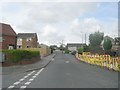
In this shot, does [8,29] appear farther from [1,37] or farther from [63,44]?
[63,44]

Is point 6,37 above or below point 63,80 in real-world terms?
above

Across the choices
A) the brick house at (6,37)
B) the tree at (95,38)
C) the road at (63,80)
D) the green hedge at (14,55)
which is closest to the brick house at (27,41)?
the tree at (95,38)

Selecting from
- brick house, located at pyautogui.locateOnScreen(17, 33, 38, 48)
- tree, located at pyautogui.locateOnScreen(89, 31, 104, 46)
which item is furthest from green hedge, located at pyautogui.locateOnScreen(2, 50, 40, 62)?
tree, located at pyautogui.locateOnScreen(89, 31, 104, 46)

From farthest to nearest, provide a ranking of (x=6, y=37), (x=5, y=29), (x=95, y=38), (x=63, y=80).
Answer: (x=95, y=38) < (x=5, y=29) < (x=6, y=37) < (x=63, y=80)

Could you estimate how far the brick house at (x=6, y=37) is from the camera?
58.3m

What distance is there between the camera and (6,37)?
60062 millimetres

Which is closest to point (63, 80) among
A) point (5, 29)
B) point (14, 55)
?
point (14, 55)

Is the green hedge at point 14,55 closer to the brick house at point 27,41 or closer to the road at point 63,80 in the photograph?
the road at point 63,80

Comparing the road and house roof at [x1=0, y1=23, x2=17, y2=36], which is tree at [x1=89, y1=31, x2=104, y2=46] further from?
the road

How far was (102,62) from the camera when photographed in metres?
27.8

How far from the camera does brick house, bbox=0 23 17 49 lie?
5833 centimetres

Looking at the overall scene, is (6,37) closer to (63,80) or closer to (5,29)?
(5,29)

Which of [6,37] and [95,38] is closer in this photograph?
[6,37]

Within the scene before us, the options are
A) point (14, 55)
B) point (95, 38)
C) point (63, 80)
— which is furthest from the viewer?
point (95, 38)
